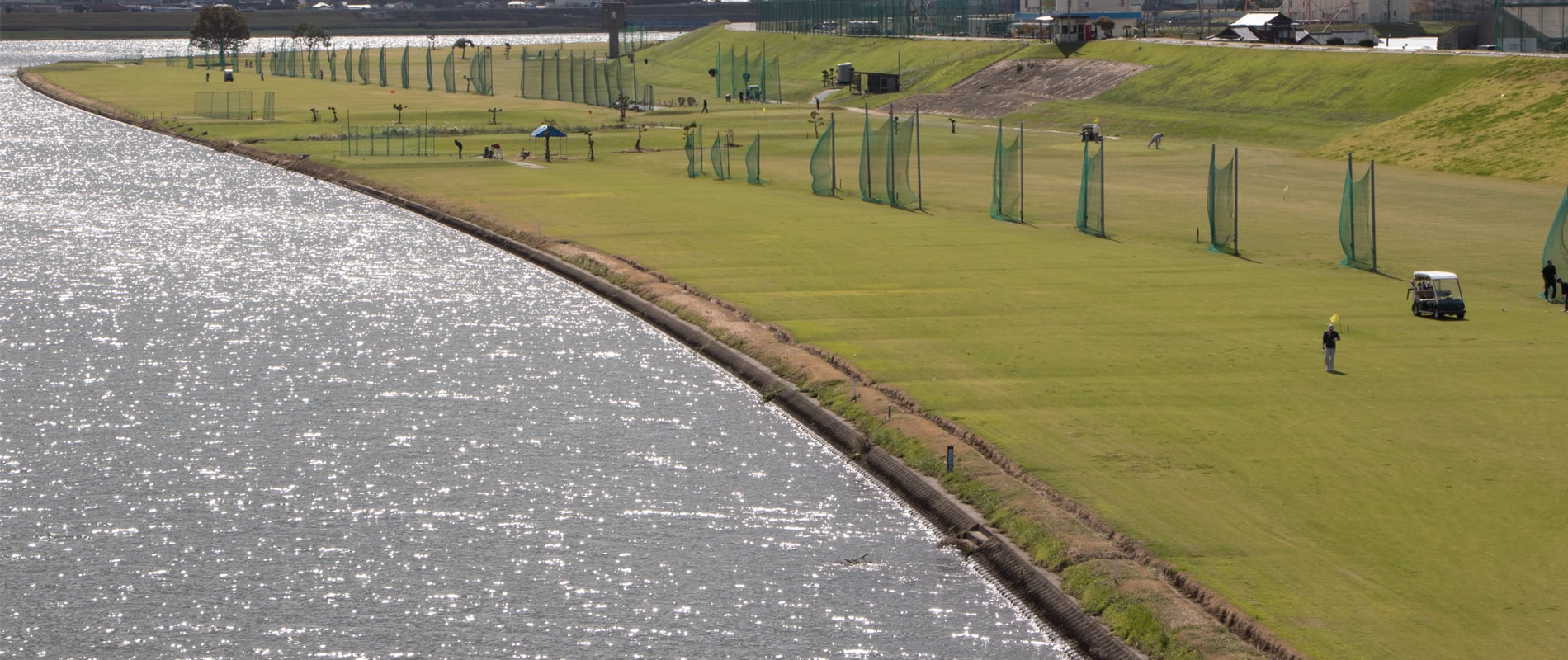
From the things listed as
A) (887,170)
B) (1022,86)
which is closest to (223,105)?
(1022,86)

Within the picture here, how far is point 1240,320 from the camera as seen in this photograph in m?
50.2

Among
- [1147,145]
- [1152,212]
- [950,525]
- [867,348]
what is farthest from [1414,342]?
[1147,145]

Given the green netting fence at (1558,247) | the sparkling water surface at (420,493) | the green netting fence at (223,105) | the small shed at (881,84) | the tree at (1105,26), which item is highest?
the tree at (1105,26)

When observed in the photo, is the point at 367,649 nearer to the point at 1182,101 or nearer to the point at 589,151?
the point at 589,151

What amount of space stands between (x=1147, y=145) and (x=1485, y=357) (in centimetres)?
6606

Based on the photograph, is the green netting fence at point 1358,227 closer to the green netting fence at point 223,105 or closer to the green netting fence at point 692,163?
the green netting fence at point 692,163

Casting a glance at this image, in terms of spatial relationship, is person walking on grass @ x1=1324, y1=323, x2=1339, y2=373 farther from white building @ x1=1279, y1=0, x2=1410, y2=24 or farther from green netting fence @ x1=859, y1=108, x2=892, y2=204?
white building @ x1=1279, y1=0, x2=1410, y2=24

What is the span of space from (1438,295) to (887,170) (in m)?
33.1

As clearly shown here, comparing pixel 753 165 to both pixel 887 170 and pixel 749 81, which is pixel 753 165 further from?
pixel 749 81

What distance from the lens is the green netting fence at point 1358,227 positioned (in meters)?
59.4

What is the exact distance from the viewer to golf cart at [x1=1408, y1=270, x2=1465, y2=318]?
1976 inches

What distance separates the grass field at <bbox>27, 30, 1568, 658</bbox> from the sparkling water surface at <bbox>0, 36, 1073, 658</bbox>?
14.7 ft

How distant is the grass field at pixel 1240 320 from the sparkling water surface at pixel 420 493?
14.7 ft

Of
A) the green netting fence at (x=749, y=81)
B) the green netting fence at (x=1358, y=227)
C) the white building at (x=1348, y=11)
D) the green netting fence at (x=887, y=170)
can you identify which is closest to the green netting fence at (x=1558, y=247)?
the green netting fence at (x=1358, y=227)
